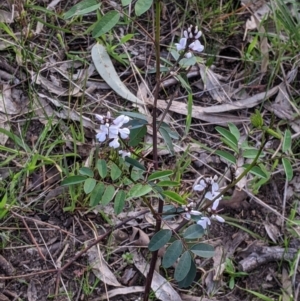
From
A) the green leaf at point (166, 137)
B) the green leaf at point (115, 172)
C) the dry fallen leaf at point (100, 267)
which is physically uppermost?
the green leaf at point (115, 172)

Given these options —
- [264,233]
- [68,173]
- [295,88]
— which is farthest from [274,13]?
[68,173]

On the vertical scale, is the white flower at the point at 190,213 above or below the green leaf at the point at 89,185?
below

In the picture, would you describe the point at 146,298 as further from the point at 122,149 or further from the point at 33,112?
the point at 33,112

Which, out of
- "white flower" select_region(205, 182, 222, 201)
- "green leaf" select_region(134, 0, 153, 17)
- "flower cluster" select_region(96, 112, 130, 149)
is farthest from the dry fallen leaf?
"green leaf" select_region(134, 0, 153, 17)

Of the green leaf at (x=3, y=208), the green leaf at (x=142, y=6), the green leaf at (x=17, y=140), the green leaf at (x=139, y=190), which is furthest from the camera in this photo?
the green leaf at (x=17, y=140)

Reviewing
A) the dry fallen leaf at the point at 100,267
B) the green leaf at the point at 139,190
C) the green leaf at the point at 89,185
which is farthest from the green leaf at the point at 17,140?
the green leaf at the point at 139,190

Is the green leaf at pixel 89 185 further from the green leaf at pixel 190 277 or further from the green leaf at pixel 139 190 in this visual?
the green leaf at pixel 190 277

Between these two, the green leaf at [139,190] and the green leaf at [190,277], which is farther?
the green leaf at [190,277]

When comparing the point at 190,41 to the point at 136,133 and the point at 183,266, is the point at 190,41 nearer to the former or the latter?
the point at 136,133
